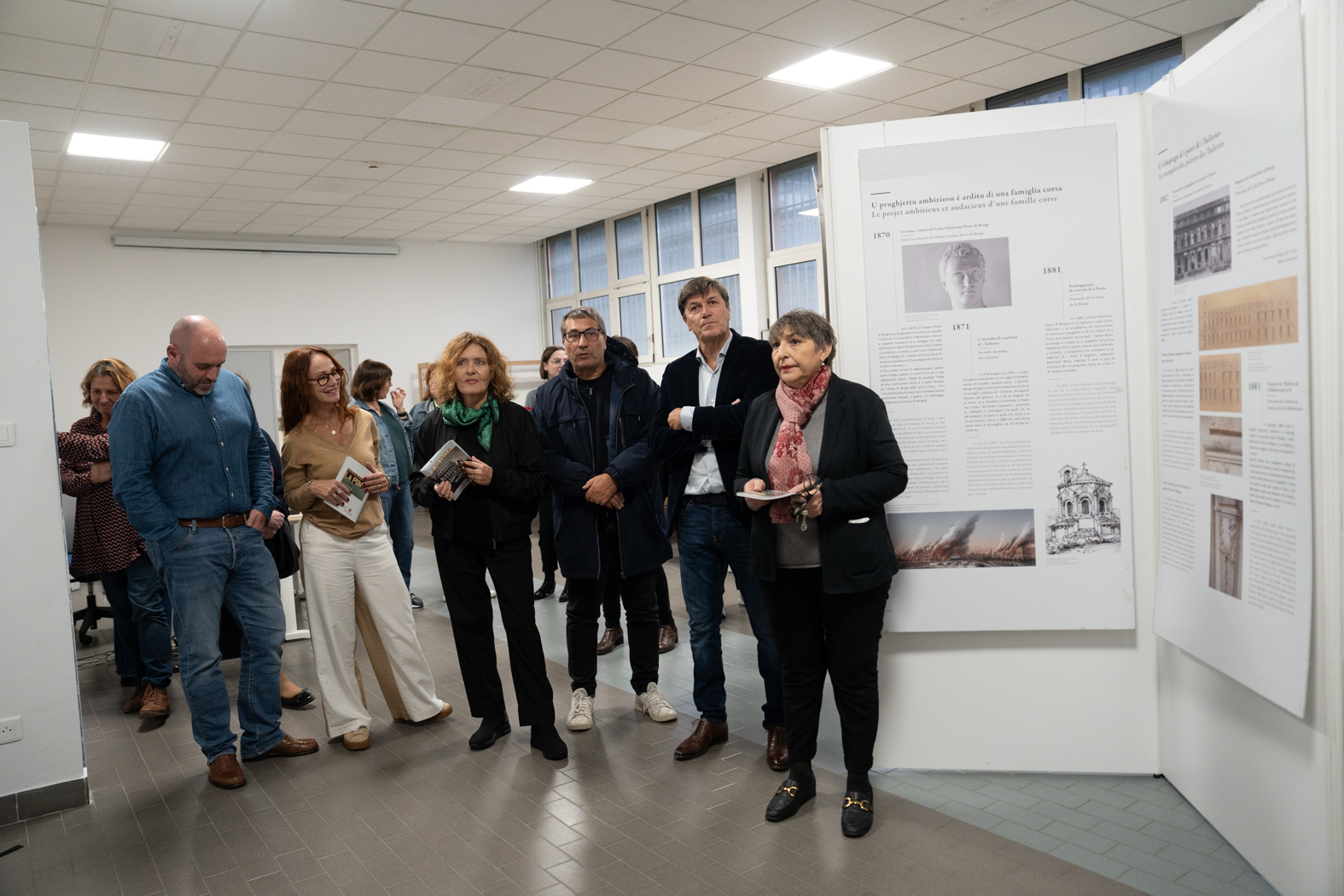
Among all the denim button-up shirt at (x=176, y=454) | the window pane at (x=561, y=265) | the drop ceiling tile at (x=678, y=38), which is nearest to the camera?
the denim button-up shirt at (x=176, y=454)

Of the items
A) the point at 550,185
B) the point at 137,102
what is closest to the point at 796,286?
the point at 550,185

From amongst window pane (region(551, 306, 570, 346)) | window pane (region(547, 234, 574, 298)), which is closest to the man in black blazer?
window pane (region(547, 234, 574, 298))

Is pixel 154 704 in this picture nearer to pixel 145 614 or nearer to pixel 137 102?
pixel 145 614

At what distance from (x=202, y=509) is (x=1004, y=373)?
2803 mm

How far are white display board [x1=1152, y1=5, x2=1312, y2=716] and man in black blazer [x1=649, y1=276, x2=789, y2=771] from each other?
129 cm

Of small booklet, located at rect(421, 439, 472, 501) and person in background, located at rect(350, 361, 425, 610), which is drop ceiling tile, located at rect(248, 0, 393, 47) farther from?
small booklet, located at rect(421, 439, 472, 501)

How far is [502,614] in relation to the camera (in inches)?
138

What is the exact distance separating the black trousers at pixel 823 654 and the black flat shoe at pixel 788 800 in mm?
82

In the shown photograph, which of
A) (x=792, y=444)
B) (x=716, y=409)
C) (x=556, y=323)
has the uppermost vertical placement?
(x=556, y=323)

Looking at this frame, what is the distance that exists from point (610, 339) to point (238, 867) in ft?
7.29

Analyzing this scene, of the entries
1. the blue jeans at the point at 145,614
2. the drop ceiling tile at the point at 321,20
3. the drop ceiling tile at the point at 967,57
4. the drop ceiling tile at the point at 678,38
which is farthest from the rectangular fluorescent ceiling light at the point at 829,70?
the blue jeans at the point at 145,614

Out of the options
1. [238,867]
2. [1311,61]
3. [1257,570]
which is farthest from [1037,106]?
[238,867]

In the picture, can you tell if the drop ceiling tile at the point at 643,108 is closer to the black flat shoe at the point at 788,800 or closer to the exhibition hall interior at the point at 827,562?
the exhibition hall interior at the point at 827,562

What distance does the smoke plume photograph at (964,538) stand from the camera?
9.76ft
